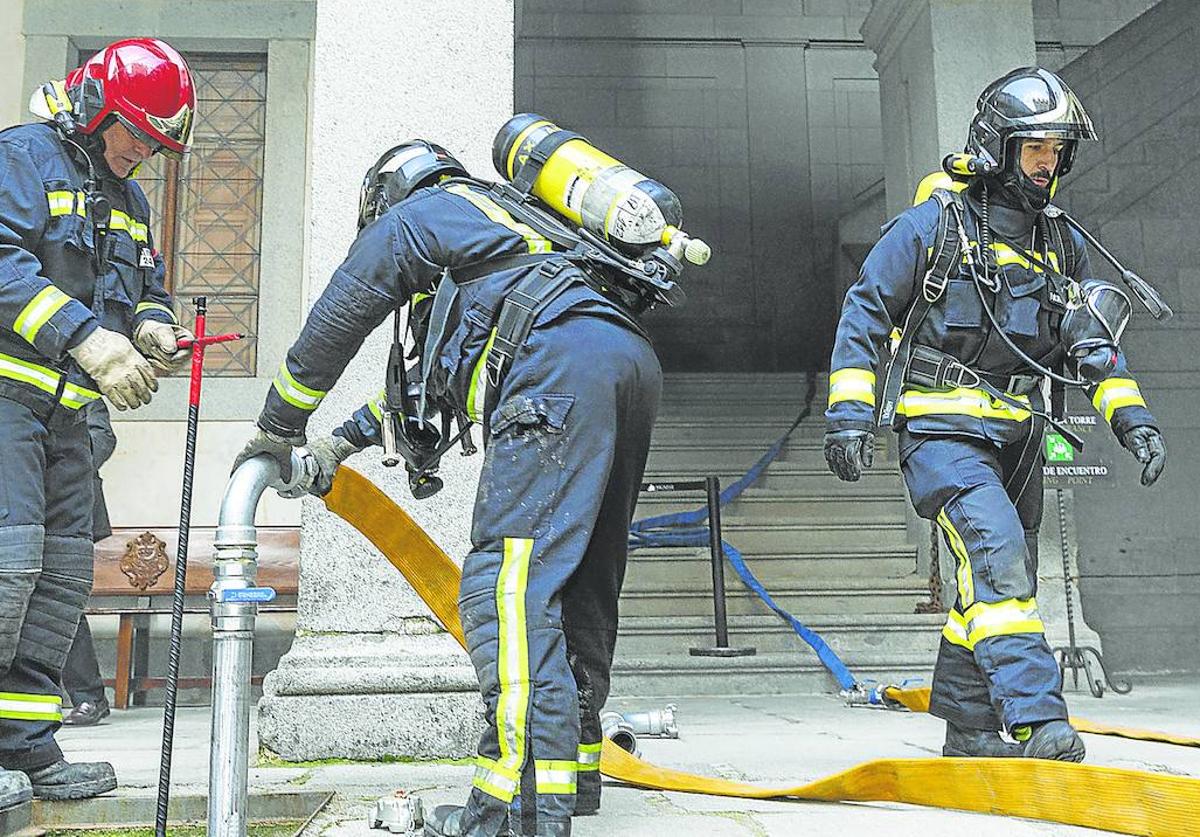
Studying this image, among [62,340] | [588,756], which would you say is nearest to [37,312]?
[62,340]

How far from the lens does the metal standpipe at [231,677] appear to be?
2082mm

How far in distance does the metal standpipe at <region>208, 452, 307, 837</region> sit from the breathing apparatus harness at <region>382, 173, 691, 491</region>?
23.9 inches

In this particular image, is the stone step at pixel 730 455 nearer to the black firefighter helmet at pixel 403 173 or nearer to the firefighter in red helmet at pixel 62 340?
the firefighter in red helmet at pixel 62 340

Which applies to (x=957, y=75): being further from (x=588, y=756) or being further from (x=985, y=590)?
(x=588, y=756)

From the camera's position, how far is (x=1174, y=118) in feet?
26.2

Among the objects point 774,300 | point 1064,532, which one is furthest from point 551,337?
point 774,300

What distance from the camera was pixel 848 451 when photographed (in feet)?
11.0

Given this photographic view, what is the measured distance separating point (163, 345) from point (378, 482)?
0.96 metres

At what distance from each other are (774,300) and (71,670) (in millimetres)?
9014

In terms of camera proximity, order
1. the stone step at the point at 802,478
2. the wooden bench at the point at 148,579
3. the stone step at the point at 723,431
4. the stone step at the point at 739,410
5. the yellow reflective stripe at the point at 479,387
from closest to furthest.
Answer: the yellow reflective stripe at the point at 479,387 → the wooden bench at the point at 148,579 → the stone step at the point at 802,478 → the stone step at the point at 723,431 → the stone step at the point at 739,410

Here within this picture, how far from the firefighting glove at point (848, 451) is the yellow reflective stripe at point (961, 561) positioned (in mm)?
295

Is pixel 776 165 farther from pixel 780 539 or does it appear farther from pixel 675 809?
pixel 675 809

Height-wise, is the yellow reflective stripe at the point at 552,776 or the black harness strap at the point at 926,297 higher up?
the black harness strap at the point at 926,297

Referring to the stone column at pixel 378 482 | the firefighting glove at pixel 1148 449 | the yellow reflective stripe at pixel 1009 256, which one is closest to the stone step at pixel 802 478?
the stone column at pixel 378 482
